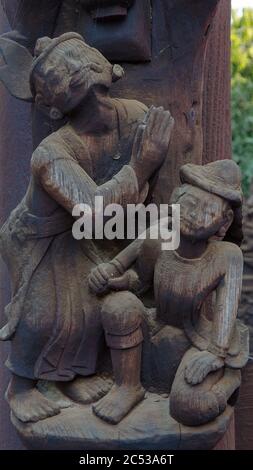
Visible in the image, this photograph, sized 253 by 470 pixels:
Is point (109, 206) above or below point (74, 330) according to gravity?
above

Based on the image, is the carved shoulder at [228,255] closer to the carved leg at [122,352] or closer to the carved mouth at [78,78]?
the carved leg at [122,352]

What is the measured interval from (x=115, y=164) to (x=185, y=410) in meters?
0.50

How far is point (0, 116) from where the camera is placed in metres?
1.97

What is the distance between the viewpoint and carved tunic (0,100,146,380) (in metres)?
1.55

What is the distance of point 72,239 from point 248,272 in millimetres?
1124

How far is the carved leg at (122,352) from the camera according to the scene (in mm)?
Answer: 1498

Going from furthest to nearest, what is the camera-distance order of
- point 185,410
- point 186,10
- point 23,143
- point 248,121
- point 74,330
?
point 248,121, point 23,143, point 186,10, point 74,330, point 185,410

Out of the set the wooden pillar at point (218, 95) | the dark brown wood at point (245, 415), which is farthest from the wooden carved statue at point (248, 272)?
the wooden pillar at point (218, 95)

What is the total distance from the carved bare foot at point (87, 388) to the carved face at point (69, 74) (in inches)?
20.7

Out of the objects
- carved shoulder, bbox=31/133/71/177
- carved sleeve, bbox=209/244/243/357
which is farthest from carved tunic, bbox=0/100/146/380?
carved sleeve, bbox=209/244/243/357

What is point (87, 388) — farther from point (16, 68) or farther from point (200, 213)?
point (16, 68)

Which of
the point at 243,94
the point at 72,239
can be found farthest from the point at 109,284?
the point at 243,94

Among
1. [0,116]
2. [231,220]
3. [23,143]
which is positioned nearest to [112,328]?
[231,220]

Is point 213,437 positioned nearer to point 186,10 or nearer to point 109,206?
point 109,206
